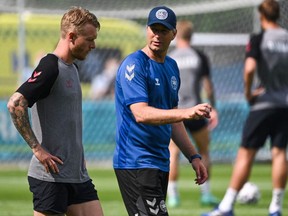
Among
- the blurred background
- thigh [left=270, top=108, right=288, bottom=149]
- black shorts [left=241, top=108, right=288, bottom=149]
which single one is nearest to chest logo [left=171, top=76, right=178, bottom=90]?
black shorts [left=241, top=108, right=288, bottom=149]

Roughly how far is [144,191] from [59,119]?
0.81 metres

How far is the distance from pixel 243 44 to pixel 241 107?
135cm

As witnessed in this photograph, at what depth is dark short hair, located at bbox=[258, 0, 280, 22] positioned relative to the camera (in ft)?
37.2

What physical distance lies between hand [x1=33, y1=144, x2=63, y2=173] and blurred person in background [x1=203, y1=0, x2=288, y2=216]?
4468mm

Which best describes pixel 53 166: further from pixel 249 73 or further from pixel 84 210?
pixel 249 73

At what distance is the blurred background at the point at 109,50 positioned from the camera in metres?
21.0

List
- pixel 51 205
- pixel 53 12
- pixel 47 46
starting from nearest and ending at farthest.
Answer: pixel 51 205 → pixel 53 12 → pixel 47 46

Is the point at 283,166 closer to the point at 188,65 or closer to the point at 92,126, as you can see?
the point at 188,65

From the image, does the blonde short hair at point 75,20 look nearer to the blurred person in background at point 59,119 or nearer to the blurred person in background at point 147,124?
the blurred person in background at point 59,119

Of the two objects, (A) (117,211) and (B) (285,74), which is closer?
(B) (285,74)

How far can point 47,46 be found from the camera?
76.8 ft

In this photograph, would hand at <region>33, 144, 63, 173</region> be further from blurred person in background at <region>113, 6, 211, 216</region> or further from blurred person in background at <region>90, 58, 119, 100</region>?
blurred person in background at <region>90, 58, 119, 100</region>

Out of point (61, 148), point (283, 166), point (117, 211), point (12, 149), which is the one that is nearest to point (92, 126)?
point (12, 149)

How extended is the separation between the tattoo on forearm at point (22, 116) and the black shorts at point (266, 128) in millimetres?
4758
